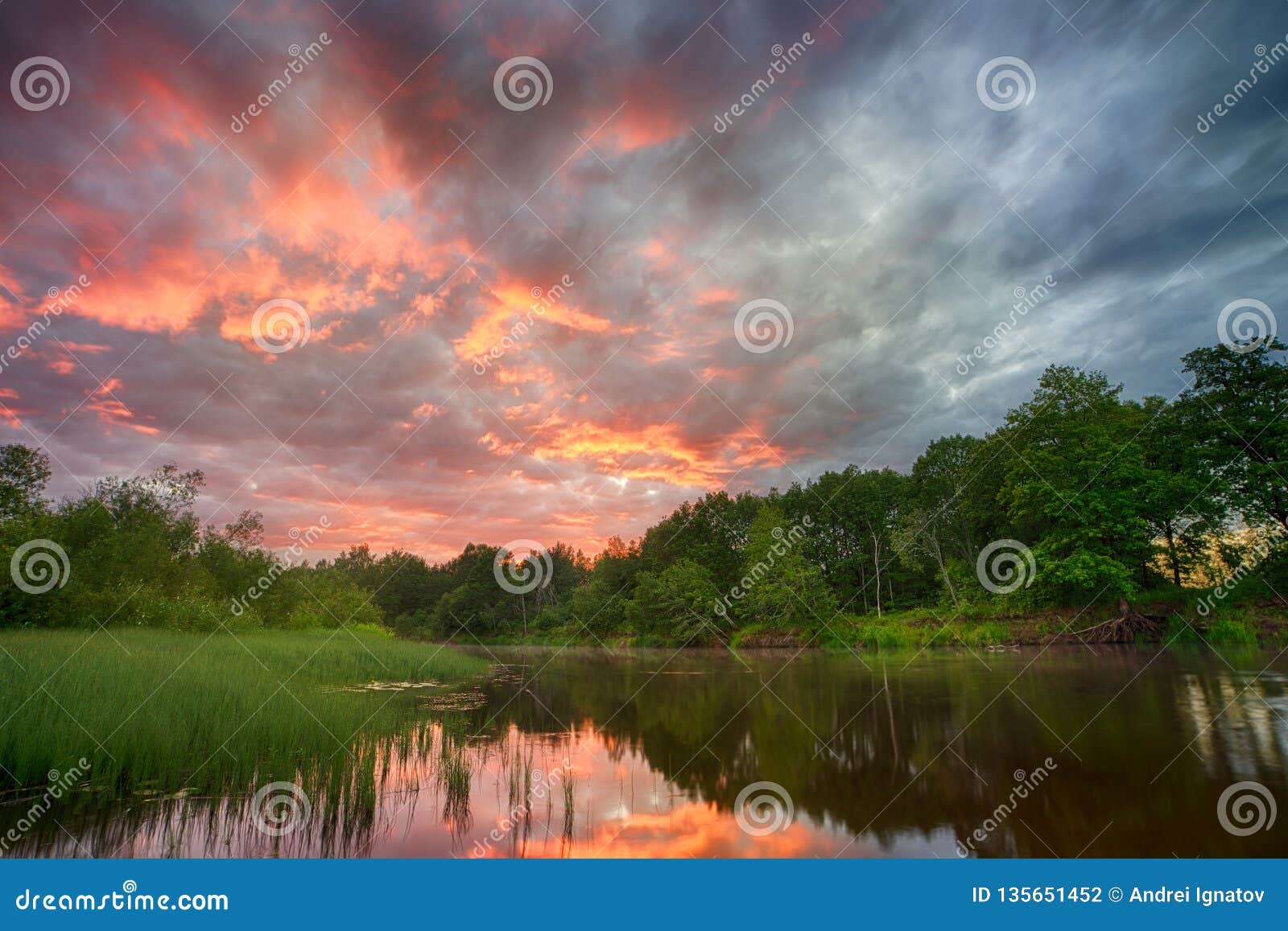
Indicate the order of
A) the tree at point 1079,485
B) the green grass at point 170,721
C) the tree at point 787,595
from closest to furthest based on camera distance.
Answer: the green grass at point 170,721 < the tree at point 1079,485 < the tree at point 787,595

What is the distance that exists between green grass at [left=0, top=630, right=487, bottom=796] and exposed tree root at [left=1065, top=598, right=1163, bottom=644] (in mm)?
36151

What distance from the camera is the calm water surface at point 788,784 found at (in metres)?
6.09

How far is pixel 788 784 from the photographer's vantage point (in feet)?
28.1

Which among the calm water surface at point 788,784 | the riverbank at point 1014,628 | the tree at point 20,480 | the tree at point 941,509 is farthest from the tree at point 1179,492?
the tree at point 20,480

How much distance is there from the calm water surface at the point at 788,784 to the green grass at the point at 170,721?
594 millimetres

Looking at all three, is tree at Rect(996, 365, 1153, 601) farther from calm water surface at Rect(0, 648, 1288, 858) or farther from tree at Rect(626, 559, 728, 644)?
tree at Rect(626, 559, 728, 644)

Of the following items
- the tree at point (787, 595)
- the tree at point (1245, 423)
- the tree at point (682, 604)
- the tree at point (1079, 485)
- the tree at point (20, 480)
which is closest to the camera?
the tree at point (20, 480)

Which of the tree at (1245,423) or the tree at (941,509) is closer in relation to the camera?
the tree at (1245,423)

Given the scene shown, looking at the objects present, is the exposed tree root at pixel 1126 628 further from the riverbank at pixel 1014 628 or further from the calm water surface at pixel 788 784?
the calm water surface at pixel 788 784

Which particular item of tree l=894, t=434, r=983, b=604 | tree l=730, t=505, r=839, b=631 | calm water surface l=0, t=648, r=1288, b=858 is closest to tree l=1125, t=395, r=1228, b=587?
tree l=894, t=434, r=983, b=604

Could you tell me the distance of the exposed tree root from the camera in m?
30.4

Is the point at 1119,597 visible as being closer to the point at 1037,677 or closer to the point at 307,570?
the point at 1037,677

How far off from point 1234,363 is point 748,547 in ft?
119

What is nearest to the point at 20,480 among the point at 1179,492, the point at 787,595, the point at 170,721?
the point at 170,721
